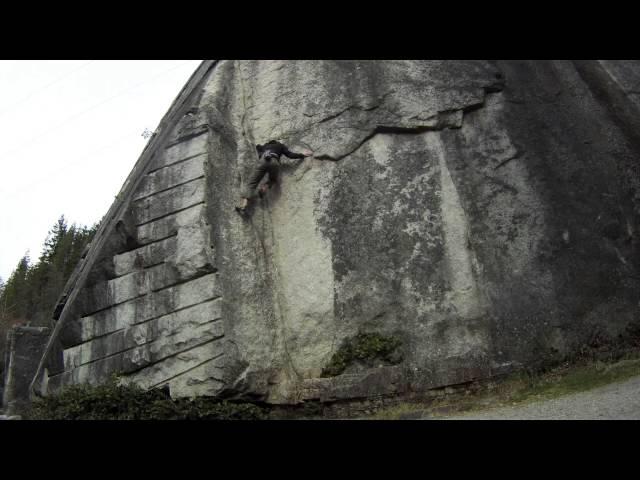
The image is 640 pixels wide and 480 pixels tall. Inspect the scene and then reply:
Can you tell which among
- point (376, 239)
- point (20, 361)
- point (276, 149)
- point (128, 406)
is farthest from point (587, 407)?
point (20, 361)

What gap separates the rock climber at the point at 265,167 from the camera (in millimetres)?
10008

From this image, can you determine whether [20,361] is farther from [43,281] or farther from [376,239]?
[43,281]

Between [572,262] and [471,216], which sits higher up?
[471,216]

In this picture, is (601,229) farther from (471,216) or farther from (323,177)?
(323,177)

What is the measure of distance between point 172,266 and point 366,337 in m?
3.49

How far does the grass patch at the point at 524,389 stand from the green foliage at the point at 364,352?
2.75 ft

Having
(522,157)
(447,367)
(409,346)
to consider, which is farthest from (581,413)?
(522,157)

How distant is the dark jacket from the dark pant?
0.20 metres

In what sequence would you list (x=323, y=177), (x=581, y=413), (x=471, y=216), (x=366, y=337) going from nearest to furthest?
(x=581, y=413)
(x=366, y=337)
(x=471, y=216)
(x=323, y=177)

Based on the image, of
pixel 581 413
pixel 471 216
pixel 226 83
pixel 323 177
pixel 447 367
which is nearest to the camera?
pixel 581 413

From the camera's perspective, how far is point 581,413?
235 inches

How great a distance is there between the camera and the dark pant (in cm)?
1003

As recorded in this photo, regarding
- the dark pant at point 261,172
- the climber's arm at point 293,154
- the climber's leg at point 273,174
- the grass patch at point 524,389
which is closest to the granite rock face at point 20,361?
the dark pant at point 261,172

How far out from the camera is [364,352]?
861 centimetres
